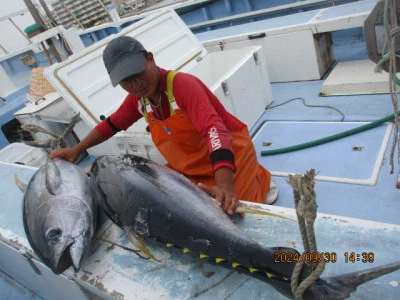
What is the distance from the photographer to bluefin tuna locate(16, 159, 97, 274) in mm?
1481

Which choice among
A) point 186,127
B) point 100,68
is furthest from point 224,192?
point 100,68

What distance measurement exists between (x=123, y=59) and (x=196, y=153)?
2.63ft

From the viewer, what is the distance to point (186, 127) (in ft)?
6.79

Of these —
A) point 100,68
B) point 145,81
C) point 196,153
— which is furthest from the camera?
point 100,68

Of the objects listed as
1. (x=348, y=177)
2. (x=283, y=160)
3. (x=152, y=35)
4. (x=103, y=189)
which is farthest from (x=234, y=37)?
(x=103, y=189)

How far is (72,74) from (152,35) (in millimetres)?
1239

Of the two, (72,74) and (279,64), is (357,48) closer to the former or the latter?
(279,64)

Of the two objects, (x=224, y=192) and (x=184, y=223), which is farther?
(x=224, y=192)

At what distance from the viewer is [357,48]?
4.61 m

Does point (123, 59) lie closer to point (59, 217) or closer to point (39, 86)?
point (59, 217)

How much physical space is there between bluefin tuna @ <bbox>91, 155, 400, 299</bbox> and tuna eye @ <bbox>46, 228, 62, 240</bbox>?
267 mm

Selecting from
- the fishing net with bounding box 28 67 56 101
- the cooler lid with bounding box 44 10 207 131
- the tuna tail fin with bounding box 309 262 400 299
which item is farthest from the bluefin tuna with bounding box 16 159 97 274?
the fishing net with bounding box 28 67 56 101

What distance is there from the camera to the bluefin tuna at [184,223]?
3.41 ft

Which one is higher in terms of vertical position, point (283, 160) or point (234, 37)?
point (234, 37)
